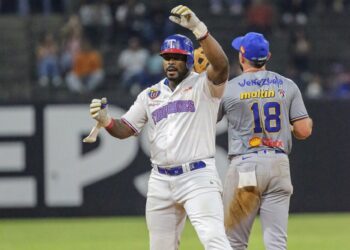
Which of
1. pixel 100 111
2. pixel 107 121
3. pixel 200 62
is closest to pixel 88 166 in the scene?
pixel 200 62

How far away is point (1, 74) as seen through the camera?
2011 cm

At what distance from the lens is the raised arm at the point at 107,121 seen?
866 cm

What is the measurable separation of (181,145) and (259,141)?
88 centimetres

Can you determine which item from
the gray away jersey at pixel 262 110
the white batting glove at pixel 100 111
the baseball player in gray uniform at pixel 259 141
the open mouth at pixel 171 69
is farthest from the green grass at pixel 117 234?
the open mouth at pixel 171 69

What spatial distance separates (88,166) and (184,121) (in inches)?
331

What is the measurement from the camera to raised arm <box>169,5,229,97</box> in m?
8.30

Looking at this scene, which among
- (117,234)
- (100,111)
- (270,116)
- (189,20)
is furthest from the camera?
(117,234)

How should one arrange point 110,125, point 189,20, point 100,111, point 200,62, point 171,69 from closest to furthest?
1. point 189,20
2. point 100,111
3. point 171,69
4. point 110,125
5. point 200,62

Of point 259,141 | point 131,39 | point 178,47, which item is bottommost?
point 259,141

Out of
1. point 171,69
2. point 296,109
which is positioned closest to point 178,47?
point 171,69

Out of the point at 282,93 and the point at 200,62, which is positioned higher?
the point at 200,62

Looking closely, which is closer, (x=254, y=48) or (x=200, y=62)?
(x=254, y=48)

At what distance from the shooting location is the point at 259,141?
9.29 meters

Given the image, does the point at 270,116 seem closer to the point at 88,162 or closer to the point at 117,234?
the point at 117,234
